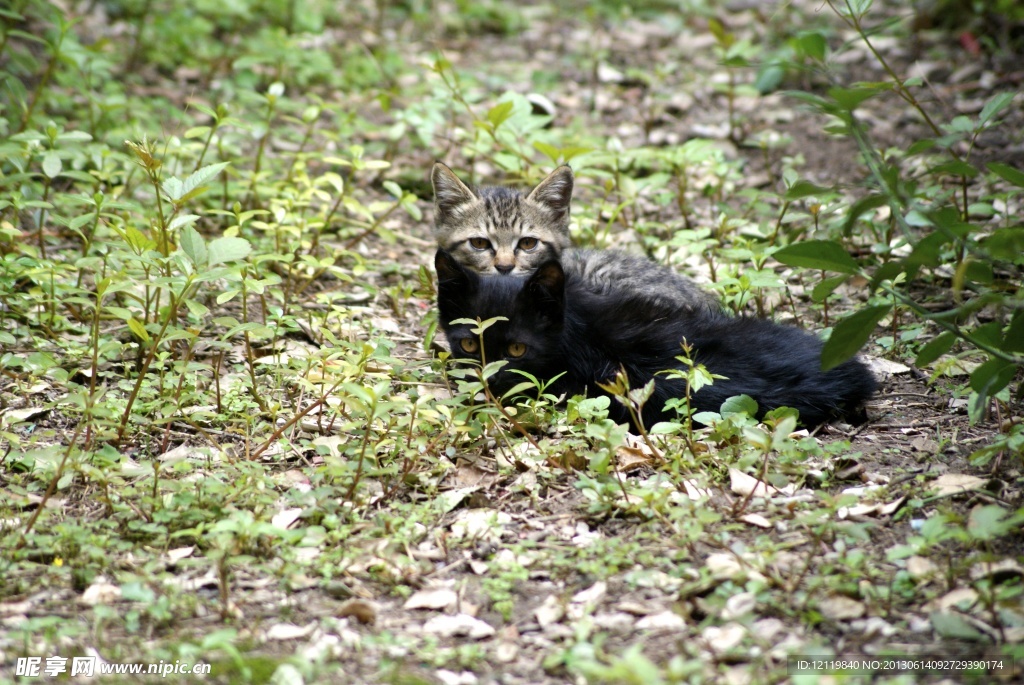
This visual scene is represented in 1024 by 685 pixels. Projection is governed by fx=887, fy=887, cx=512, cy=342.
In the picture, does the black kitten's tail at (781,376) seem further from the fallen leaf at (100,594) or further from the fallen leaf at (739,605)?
the fallen leaf at (100,594)

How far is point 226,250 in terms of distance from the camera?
3168 millimetres

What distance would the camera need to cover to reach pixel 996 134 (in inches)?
260

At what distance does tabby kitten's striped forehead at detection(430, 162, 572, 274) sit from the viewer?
5.29 meters

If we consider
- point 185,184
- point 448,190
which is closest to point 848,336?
point 185,184

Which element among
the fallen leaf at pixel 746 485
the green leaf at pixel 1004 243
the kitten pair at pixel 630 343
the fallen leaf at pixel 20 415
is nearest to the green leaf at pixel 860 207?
the green leaf at pixel 1004 243

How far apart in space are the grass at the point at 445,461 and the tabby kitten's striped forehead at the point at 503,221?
0.88 ft

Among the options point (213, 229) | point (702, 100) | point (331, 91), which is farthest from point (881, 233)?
point (331, 91)

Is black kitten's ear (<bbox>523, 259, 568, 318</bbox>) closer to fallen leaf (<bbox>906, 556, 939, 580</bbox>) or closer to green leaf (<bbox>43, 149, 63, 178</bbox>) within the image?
fallen leaf (<bbox>906, 556, 939, 580</bbox>)

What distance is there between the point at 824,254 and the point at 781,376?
1050 mm

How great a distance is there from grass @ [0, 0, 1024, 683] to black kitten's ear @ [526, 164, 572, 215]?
10cm

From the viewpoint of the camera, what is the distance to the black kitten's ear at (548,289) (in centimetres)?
396

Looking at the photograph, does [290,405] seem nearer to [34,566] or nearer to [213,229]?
[34,566]

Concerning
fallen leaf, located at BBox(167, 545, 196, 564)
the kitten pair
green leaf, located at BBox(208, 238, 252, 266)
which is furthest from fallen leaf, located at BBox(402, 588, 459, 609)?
green leaf, located at BBox(208, 238, 252, 266)

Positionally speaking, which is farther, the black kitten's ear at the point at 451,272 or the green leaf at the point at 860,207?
the black kitten's ear at the point at 451,272
